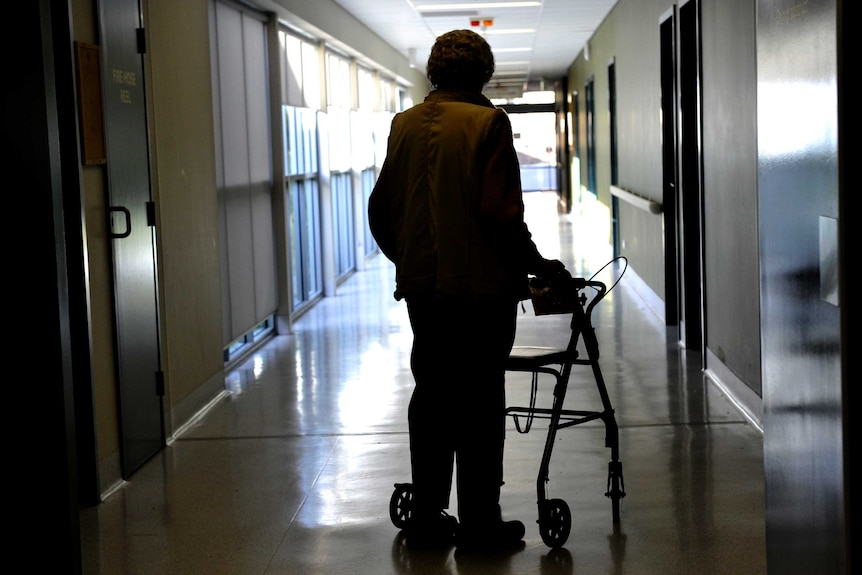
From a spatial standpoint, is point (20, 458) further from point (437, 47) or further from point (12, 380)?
point (437, 47)

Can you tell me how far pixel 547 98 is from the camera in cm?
2866

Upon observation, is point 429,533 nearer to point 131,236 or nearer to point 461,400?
point 461,400

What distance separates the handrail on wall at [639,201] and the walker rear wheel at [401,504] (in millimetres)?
4758

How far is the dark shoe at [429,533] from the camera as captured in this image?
3354mm

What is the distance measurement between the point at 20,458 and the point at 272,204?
6.38 meters

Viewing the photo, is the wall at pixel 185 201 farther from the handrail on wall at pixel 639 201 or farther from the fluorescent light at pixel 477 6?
the fluorescent light at pixel 477 6

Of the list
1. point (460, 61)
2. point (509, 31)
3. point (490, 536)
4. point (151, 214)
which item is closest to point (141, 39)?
point (151, 214)

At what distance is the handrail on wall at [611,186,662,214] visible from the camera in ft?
25.5

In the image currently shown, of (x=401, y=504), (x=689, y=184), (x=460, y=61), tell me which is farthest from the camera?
(x=689, y=184)

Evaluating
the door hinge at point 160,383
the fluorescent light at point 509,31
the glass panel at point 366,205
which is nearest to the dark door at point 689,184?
the door hinge at point 160,383

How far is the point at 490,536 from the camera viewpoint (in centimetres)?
330

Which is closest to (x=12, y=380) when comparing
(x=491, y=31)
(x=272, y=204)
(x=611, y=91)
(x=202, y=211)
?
(x=202, y=211)

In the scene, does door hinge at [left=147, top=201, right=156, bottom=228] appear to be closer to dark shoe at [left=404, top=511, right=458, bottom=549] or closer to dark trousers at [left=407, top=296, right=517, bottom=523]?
dark trousers at [left=407, top=296, right=517, bottom=523]

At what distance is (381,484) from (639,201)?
5.09 metres
